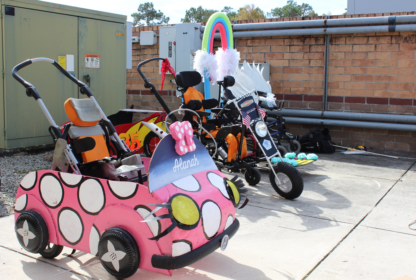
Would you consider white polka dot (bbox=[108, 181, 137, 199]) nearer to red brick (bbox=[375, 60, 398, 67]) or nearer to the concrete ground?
the concrete ground

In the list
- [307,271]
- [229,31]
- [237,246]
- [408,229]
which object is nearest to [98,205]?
[237,246]

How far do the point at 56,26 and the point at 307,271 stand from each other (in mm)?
5734

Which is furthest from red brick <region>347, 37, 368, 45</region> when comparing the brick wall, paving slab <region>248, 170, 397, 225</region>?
paving slab <region>248, 170, 397, 225</region>

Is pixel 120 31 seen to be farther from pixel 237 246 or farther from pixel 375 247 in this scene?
pixel 375 247

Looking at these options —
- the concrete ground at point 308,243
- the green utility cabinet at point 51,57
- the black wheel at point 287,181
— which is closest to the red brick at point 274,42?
the green utility cabinet at point 51,57

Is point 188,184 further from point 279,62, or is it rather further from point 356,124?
point 279,62

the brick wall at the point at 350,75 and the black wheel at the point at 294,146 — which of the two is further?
the brick wall at the point at 350,75

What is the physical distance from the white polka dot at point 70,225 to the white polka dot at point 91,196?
0.13 meters

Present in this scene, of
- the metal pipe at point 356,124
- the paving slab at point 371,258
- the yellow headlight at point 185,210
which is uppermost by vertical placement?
the metal pipe at point 356,124

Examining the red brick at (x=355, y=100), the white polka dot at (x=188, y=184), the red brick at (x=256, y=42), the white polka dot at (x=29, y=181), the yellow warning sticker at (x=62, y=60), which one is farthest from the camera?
the red brick at (x=256, y=42)

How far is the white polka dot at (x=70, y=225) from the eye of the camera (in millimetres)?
2826

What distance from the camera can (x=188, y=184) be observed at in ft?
8.96

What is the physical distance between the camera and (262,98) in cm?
650

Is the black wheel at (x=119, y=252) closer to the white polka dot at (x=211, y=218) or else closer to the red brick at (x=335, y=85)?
the white polka dot at (x=211, y=218)
